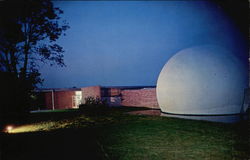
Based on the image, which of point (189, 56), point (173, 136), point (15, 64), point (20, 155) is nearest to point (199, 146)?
point (173, 136)

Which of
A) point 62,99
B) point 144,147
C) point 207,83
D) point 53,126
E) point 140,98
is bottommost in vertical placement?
point 53,126

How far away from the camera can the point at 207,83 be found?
10.8 metres

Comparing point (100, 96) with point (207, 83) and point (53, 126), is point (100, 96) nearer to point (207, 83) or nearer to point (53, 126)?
point (53, 126)

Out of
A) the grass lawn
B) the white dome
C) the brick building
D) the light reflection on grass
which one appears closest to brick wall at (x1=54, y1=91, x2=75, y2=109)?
the brick building

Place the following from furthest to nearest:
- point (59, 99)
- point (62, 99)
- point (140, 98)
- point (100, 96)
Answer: point (62, 99), point (59, 99), point (100, 96), point (140, 98)

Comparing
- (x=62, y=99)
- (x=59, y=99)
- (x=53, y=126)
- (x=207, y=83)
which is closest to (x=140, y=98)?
(x=207, y=83)

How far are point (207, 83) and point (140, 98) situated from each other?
12996 millimetres

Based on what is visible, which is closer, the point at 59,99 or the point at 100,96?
the point at 100,96

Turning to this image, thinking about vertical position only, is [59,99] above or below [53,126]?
above

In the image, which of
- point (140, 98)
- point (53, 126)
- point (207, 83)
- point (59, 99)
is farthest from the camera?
point (59, 99)

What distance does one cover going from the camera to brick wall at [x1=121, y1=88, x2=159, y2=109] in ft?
72.1

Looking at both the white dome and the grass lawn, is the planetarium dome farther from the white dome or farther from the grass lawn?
the grass lawn

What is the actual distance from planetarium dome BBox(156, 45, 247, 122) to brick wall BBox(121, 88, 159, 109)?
8814 millimetres

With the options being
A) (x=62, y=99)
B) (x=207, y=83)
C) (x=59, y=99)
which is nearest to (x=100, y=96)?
(x=62, y=99)
